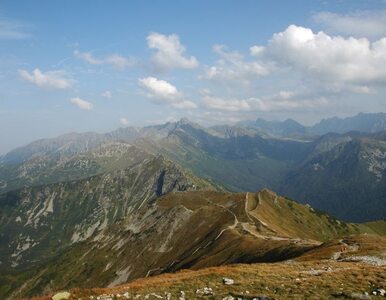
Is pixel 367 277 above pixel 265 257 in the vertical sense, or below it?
above

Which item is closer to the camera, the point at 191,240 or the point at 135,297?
the point at 135,297

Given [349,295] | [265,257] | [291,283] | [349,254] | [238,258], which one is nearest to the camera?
[349,295]

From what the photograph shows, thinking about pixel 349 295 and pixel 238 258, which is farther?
pixel 238 258

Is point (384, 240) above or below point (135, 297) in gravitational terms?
below

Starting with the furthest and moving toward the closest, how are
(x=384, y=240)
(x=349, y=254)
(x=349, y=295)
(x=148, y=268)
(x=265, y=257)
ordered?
(x=148, y=268), (x=265, y=257), (x=384, y=240), (x=349, y=254), (x=349, y=295)

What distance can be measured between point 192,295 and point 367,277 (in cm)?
1551

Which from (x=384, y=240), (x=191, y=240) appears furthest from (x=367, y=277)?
(x=191, y=240)

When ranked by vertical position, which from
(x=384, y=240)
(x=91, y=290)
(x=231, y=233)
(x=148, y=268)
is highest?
(x=91, y=290)

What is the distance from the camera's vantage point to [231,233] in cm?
15238

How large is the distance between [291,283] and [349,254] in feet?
106

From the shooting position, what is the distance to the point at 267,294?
31.1m

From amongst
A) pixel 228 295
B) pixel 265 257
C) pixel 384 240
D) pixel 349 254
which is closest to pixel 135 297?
pixel 228 295

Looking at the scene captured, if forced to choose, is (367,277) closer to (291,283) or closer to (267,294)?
(291,283)

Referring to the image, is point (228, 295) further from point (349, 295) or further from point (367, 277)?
point (367, 277)
